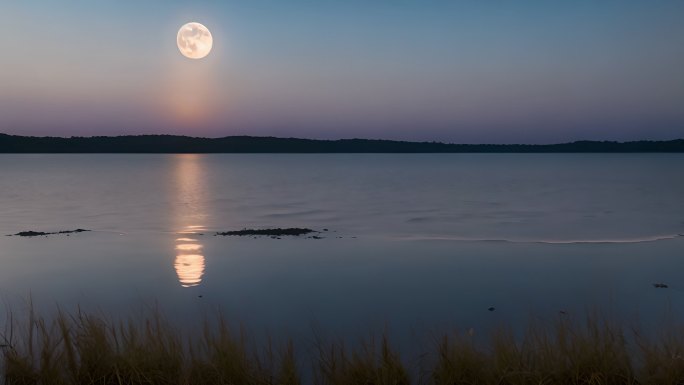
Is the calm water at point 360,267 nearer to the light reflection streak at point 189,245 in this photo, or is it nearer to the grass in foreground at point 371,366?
the light reflection streak at point 189,245

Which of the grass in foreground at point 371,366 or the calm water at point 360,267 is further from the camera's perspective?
the calm water at point 360,267

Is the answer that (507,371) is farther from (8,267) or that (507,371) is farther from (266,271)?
(8,267)

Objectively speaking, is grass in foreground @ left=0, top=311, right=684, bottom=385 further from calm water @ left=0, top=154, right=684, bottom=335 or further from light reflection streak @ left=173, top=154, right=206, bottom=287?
light reflection streak @ left=173, top=154, right=206, bottom=287

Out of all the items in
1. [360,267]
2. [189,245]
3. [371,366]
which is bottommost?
[189,245]

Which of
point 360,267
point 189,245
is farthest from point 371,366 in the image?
point 189,245

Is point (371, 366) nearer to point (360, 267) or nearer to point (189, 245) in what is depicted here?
point (360, 267)

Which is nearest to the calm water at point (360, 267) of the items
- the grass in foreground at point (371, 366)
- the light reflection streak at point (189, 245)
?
the light reflection streak at point (189, 245)

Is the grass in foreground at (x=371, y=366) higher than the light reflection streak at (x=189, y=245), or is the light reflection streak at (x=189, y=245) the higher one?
the grass in foreground at (x=371, y=366)

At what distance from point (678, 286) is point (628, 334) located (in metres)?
5.80

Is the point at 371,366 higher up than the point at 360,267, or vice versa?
the point at 371,366

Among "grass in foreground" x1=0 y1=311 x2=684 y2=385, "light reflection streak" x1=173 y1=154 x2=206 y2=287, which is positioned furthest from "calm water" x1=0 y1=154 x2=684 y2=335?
"grass in foreground" x1=0 y1=311 x2=684 y2=385

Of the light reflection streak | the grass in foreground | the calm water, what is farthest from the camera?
the light reflection streak

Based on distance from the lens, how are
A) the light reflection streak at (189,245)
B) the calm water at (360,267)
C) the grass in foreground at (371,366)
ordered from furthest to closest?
the light reflection streak at (189,245) → the calm water at (360,267) → the grass in foreground at (371,366)

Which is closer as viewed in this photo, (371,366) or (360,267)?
(371,366)
